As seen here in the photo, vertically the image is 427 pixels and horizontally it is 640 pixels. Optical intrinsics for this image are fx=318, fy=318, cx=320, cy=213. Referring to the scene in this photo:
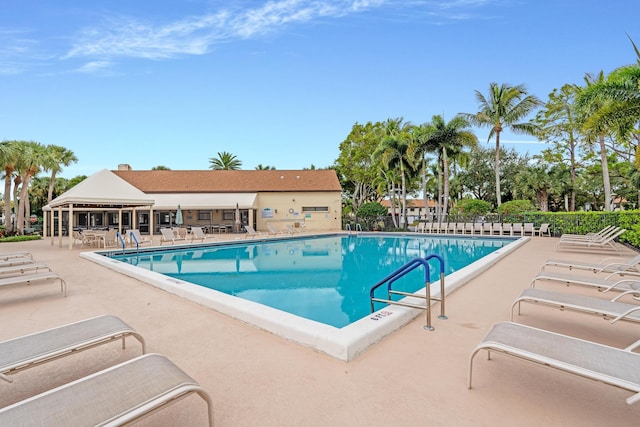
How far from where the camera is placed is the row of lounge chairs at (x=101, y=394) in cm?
196

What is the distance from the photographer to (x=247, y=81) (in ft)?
79.8

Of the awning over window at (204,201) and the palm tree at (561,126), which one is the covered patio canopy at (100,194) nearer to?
the awning over window at (204,201)

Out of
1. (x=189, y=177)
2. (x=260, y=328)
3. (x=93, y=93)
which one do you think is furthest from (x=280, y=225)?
(x=260, y=328)

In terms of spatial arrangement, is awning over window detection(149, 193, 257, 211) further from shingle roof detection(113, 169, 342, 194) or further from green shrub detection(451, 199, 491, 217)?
green shrub detection(451, 199, 491, 217)

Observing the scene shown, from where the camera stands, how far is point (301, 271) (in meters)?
12.0

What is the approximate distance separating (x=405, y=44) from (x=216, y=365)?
1973 centimetres

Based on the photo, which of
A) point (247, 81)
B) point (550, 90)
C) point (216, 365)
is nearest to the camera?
point (216, 365)

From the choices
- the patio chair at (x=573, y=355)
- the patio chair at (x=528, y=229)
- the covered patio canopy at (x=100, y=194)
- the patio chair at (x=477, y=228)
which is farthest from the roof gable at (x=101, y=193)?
the patio chair at (x=528, y=229)

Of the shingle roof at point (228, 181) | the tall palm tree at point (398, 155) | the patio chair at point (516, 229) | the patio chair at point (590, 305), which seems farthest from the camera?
the shingle roof at point (228, 181)

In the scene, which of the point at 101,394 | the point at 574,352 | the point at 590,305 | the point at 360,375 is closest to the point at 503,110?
the point at 590,305

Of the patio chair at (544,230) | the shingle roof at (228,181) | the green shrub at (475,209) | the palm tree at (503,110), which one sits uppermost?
the palm tree at (503,110)

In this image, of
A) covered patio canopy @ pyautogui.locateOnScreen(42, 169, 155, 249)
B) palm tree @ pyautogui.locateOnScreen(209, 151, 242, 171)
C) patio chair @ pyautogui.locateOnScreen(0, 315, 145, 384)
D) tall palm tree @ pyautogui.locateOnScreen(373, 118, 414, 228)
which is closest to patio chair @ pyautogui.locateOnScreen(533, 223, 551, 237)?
tall palm tree @ pyautogui.locateOnScreen(373, 118, 414, 228)

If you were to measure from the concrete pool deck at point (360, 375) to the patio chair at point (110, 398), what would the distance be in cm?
50

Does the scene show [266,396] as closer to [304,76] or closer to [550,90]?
[304,76]
